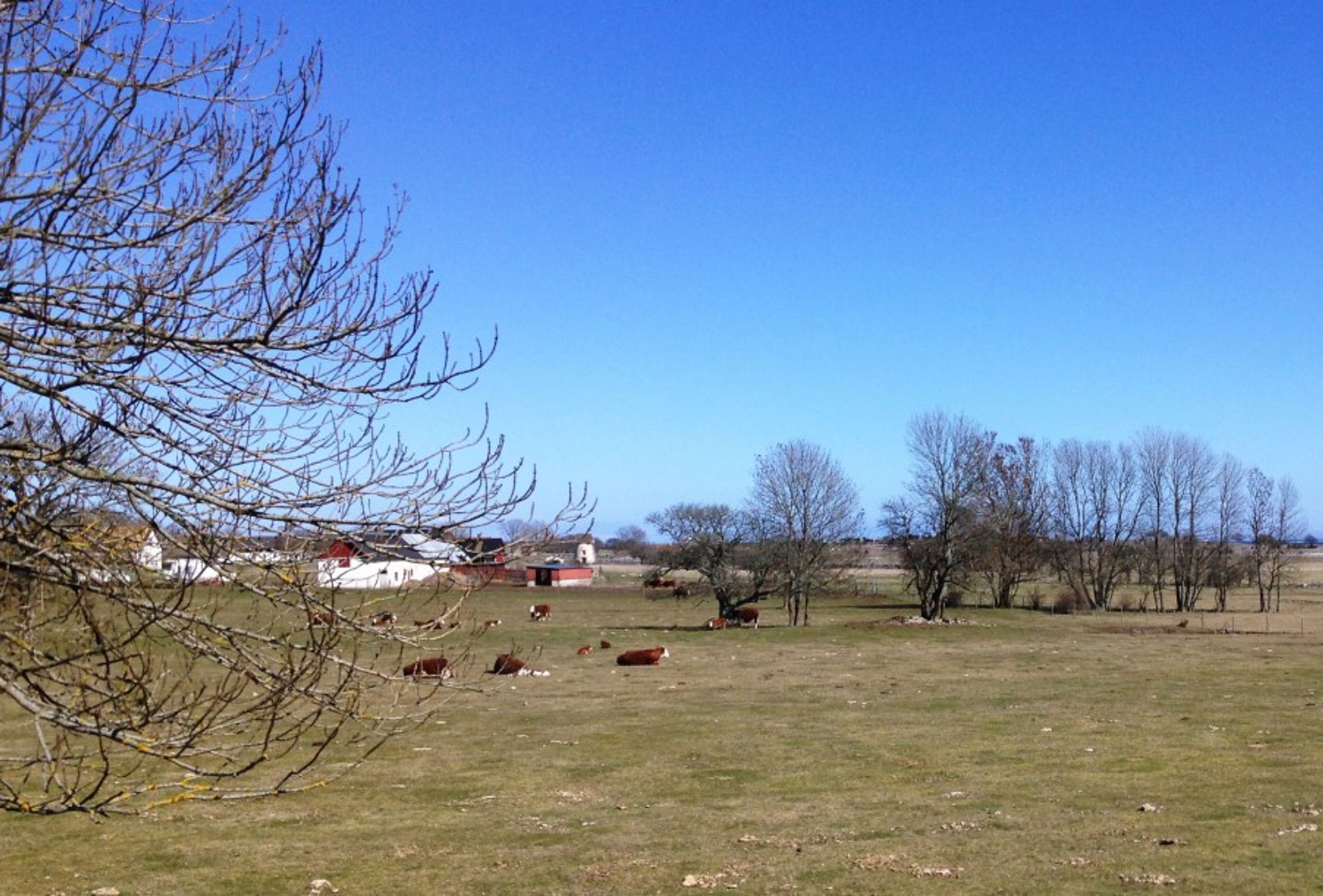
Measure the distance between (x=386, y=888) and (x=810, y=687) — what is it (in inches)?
752

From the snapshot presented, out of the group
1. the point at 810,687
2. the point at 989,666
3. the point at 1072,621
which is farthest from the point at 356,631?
the point at 1072,621

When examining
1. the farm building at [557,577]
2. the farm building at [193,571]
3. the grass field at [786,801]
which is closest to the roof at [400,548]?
the farm building at [193,571]

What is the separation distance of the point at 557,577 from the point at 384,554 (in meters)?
83.8

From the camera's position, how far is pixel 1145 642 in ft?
142

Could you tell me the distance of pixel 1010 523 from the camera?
73.8 meters

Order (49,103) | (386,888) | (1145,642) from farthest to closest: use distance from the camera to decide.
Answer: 1. (1145,642)
2. (386,888)
3. (49,103)

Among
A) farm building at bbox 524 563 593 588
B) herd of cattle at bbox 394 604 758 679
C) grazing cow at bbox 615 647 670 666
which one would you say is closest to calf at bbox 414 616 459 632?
herd of cattle at bbox 394 604 758 679

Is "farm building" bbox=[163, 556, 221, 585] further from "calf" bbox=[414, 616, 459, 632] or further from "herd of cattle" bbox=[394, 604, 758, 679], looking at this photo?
"calf" bbox=[414, 616, 459, 632]

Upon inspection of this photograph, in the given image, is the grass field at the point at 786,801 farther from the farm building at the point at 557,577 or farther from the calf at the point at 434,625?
the farm building at the point at 557,577

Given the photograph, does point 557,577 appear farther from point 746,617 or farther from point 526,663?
point 526,663

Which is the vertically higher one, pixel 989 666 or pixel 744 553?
pixel 744 553

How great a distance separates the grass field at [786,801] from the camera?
11.6m

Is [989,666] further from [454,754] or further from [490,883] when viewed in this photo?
[490,883]

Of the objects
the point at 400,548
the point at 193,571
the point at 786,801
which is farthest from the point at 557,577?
the point at 193,571
